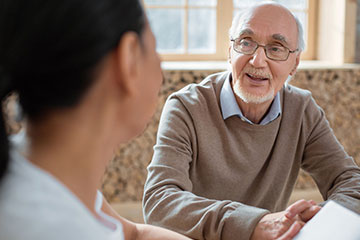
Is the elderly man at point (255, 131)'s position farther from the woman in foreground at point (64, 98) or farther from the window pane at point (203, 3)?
the window pane at point (203, 3)

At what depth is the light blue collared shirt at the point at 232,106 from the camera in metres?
1.77

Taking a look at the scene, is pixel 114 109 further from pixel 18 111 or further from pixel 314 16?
pixel 314 16

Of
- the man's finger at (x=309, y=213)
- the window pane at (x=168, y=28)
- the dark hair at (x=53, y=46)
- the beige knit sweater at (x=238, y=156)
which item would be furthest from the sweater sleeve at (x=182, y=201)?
the window pane at (x=168, y=28)

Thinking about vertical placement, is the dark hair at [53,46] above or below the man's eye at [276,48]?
above

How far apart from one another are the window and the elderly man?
6.32 feet

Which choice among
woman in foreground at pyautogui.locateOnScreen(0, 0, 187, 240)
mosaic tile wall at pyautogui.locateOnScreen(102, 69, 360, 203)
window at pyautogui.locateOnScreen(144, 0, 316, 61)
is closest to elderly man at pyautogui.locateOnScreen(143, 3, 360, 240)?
woman in foreground at pyautogui.locateOnScreen(0, 0, 187, 240)

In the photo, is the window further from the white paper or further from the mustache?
the white paper

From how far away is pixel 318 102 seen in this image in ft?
12.0

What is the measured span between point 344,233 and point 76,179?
2.40 feet

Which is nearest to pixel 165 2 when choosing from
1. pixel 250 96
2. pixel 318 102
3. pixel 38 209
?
pixel 318 102

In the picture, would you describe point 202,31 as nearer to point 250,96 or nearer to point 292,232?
point 250,96

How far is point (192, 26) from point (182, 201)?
2553 mm

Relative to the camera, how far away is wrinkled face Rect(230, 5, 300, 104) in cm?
179

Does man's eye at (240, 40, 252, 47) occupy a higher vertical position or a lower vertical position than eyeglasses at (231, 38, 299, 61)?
higher
